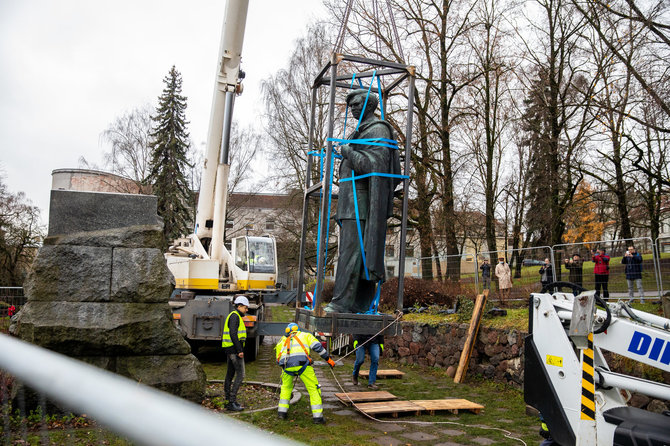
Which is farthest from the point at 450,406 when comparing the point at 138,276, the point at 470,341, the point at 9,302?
the point at 9,302

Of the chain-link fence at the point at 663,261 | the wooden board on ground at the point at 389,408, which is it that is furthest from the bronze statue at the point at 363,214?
the chain-link fence at the point at 663,261

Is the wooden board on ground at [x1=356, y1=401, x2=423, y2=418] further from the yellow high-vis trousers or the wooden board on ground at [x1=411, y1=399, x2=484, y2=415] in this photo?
the yellow high-vis trousers

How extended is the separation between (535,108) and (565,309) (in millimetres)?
16417

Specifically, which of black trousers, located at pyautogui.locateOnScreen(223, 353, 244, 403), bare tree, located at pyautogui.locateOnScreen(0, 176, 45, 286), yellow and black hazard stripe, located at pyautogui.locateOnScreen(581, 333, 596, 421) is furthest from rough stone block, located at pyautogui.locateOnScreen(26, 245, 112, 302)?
bare tree, located at pyautogui.locateOnScreen(0, 176, 45, 286)

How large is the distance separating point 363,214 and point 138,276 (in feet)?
9.24

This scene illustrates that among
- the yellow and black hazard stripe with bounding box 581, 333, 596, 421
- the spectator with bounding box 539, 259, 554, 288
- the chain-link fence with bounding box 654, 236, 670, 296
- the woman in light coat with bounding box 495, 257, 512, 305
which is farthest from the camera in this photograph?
the woman in light coat with bounding box 495, 257, 512, 305

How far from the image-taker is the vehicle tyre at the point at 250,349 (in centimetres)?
1229

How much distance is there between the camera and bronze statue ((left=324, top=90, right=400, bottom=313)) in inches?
268

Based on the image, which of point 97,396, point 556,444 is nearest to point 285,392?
point 556,444

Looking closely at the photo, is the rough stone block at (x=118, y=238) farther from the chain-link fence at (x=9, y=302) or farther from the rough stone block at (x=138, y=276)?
the chain-link fence at (x=9, y=302)

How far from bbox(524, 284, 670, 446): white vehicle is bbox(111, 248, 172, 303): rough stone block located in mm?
4184

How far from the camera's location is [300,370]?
7.08m

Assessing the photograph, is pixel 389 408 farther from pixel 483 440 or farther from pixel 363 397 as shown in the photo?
pixel 483 440

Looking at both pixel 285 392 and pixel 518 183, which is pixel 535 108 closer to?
pixel 518 183
